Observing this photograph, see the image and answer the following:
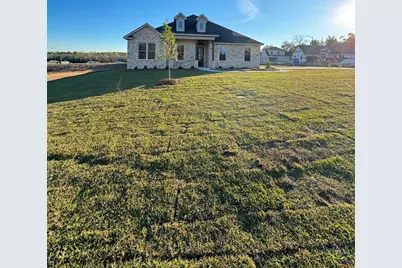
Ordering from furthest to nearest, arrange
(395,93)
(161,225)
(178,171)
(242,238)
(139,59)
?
(139,59) → (178,171) → (395,93) → (161,225) → (242,238)

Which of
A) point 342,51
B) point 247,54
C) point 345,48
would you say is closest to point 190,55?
point 247,54

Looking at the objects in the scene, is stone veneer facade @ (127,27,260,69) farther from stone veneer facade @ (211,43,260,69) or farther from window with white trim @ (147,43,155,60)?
window with white trim @ (147,43,155,60)

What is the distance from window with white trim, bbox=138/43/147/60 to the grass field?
378 inches

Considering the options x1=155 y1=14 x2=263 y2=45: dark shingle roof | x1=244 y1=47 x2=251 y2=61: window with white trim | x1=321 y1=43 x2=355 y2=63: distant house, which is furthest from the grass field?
x1=244 y1=47 x2=251 y2=61: window with white trim

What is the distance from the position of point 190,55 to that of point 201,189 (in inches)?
492

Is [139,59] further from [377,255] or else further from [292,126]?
[377,255]

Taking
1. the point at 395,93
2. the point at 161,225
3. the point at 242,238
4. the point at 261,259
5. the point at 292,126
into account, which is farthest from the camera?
the point at 292,126

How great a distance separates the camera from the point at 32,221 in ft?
5.34

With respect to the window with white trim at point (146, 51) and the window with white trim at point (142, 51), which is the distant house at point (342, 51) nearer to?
the window with white trim at point (146, 51)

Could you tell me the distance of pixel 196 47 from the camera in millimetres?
13766

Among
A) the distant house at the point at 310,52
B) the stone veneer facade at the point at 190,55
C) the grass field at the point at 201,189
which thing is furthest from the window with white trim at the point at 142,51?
the grass field at the point at 201,189

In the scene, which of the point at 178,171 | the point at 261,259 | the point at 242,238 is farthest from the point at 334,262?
the point at 178,171

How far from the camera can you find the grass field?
1.48 meters

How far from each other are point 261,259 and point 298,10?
108 inches
